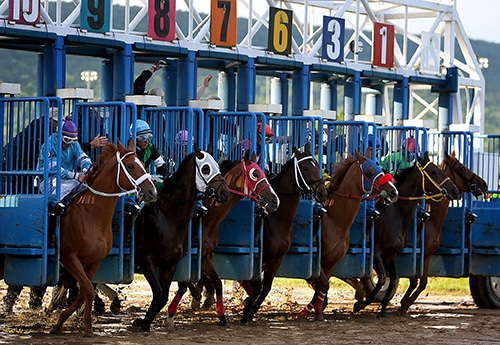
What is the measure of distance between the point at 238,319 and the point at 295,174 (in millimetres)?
1596

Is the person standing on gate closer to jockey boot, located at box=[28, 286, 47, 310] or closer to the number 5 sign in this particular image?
the number 5 sign

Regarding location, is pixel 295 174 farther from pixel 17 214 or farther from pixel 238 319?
pixel 17 214

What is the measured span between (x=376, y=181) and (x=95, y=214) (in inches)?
144

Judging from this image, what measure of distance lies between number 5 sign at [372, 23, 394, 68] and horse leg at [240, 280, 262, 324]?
6.11 m

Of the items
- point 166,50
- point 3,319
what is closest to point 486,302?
point 166,50

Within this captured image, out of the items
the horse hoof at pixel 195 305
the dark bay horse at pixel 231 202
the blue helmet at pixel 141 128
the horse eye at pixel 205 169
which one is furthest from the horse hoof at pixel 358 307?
the blue helmet at pixel 141 128

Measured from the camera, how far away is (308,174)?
40.3 feet

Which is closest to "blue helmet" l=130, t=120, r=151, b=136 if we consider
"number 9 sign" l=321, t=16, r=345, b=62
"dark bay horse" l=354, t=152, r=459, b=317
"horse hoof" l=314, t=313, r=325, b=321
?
"horse hoof" l=314, t=313, r=325, b=321

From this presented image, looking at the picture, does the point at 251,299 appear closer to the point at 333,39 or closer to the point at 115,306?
the point at 115,306

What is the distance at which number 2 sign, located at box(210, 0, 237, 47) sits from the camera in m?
14.9

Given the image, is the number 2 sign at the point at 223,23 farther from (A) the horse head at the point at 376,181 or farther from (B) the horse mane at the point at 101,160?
(B) the horse mane at the point at 101,160

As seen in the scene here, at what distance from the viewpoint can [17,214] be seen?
33.2 ft

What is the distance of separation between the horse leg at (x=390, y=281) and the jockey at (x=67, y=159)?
4.11 meters

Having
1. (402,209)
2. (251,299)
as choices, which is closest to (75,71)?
(402,209)
